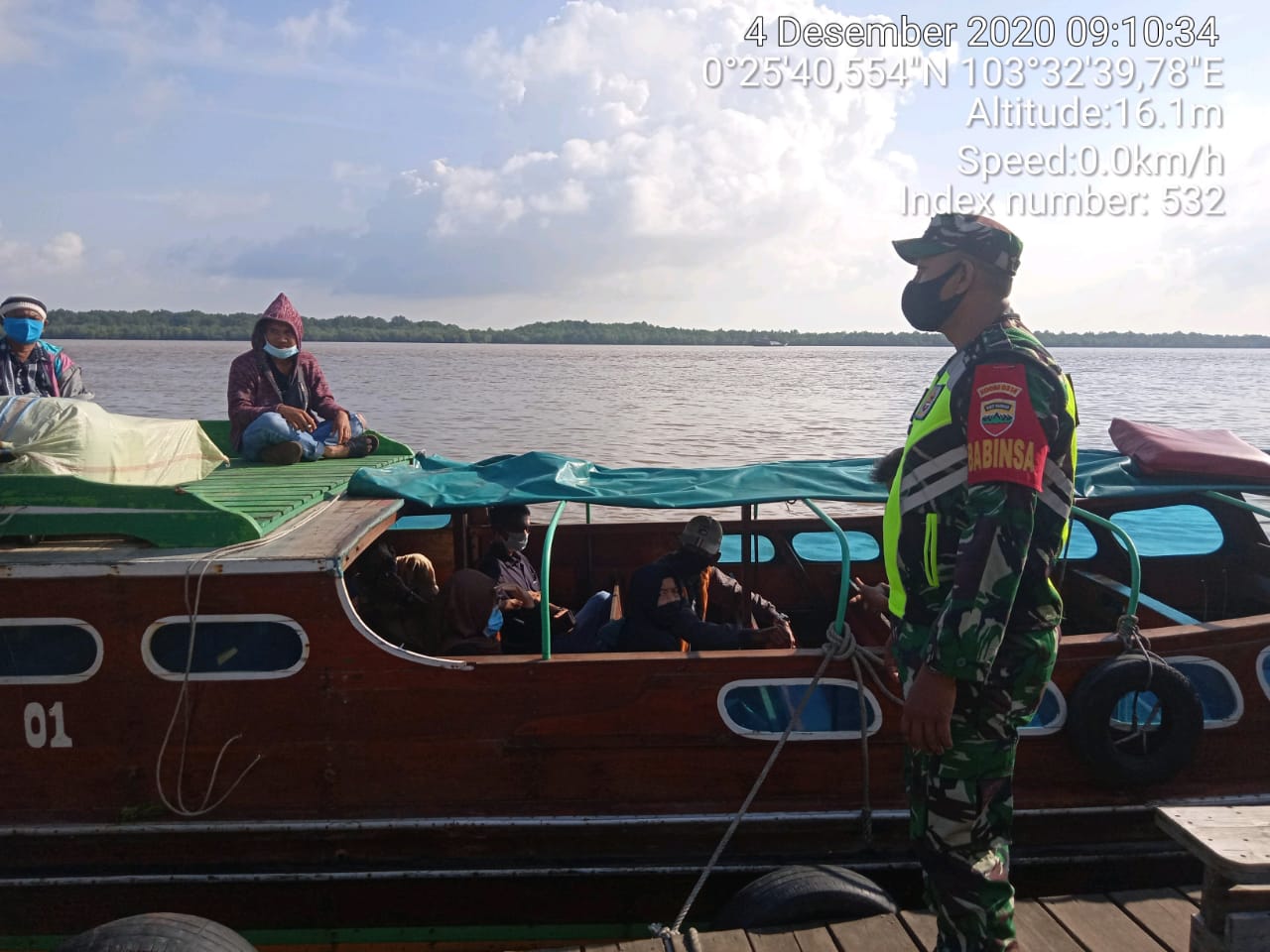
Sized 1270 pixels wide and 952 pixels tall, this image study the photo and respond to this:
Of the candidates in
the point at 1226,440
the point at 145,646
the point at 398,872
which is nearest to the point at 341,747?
the point at 398,872

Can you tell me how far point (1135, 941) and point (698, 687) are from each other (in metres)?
1.91

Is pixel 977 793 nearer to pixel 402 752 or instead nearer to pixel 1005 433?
pixel 1005 433

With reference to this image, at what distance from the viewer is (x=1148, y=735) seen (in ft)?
15.0

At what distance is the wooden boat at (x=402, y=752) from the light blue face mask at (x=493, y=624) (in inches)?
23.2

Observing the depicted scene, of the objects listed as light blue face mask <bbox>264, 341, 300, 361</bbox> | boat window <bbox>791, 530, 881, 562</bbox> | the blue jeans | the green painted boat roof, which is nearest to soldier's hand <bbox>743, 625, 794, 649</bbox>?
boat window <bbox>791, 530, 881, 562</bbox>

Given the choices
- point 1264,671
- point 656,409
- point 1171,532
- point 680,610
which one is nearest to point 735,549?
point 680,610

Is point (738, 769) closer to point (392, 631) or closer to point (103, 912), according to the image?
point (392, 631)

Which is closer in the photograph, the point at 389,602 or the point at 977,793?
the point at 977,793

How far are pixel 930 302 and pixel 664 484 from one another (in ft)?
8.19

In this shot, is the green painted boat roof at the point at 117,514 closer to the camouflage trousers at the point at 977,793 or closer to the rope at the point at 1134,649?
the camouflage trousers at the point at 977,793

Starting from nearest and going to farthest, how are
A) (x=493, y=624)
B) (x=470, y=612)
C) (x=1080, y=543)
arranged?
(x=470, y=612) < (x=493, y=624) < (x=1080, y=543)

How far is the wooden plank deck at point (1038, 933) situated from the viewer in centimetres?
355

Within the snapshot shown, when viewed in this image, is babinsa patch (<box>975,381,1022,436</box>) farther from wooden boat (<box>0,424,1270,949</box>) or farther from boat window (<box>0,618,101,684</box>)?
boat window (<box>0,618,101,684</box>)

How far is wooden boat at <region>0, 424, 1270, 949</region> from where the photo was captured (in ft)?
14.2
